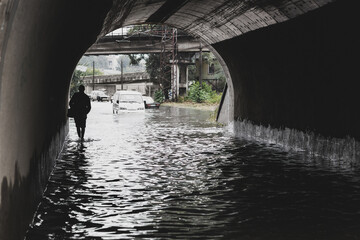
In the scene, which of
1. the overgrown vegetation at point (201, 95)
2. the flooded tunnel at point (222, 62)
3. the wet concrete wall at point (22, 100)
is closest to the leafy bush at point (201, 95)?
the overgrown vegetation at point (201, 95)

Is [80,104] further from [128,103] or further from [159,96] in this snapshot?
Result: [159,96]

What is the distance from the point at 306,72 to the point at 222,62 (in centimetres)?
834

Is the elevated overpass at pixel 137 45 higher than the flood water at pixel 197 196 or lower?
higher

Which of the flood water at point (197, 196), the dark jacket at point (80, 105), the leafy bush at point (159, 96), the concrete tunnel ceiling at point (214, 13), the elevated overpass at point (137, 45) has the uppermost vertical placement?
the elevated overpass at point (137, 45)

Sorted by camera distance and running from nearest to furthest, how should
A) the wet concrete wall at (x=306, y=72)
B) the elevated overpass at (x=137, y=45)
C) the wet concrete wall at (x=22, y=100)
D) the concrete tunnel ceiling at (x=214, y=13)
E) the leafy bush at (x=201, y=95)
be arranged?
the wet concrete wall at (x=22, y=100)
the wet concrete wall at (x=306, y=72)
the concrete tunnel ceiling at (x=214, y=13)
the leafy bush at (x=201, y=95)
the elevated overpass at (x=137, y=45)

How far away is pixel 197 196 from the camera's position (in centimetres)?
862

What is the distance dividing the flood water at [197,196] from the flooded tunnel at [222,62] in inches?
21.4

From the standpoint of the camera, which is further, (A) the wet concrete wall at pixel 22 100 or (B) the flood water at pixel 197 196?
(B) the flood water at pixel 197 196

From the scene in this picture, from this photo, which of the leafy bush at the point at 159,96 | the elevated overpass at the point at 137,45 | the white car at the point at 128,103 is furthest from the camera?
the leafy bush at the point at 159,96

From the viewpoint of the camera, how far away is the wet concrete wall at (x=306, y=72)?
12016mm

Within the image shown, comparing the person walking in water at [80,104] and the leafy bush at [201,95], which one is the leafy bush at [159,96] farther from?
the person walking in water at [80,104]

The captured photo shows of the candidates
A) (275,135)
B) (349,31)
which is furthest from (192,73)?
(349,31)

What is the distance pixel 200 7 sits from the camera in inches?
642

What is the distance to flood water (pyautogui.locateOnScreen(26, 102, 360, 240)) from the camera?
657cm
